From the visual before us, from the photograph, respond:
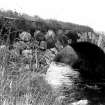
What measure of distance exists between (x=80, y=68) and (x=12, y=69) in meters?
6.19

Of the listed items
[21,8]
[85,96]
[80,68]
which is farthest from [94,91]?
[21,8]

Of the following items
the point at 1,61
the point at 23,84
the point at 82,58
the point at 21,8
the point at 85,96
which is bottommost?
the point at 85,96

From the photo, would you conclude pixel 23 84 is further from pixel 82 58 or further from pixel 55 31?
pixel 82 58

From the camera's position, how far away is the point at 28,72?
338cm

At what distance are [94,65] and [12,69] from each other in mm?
6792

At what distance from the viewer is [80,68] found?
31.1 feet

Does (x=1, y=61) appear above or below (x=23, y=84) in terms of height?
above

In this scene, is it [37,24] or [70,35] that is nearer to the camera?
[37,24]

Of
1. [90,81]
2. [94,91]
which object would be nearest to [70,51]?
[90,81]

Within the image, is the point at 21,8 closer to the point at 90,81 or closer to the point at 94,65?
the point at 90,81

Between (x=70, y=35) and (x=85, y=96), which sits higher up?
(x=70, y=35)

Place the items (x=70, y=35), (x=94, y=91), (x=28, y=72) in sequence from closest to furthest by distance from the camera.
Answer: (x=28, y=72), (x=94, y=91), (x=70, y=35)

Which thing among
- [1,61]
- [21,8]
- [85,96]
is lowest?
[85,96]

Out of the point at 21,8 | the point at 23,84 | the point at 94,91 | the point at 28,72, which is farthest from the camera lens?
the point at 94,91
